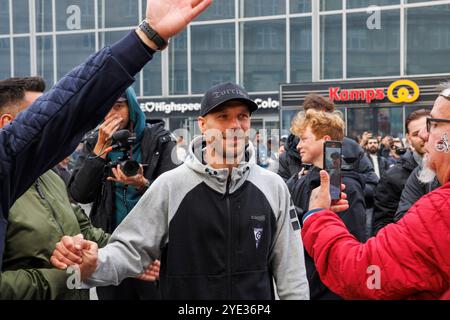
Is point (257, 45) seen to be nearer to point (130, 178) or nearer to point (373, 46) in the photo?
point (373, 46)

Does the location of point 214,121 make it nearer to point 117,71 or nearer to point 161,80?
point 117,71

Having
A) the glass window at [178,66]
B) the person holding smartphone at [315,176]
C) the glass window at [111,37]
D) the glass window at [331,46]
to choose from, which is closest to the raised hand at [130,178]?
the person holding smartphone at [315,176]

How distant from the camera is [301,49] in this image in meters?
25.5

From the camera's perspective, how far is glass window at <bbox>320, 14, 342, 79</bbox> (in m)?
24.8

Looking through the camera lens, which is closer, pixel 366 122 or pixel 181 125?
pixel 366 122

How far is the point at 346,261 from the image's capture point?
2348 mm

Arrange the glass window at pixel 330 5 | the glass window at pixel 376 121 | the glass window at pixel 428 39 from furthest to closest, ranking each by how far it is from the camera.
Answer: the glass window at pixel 330 5 < the glass window at pixel 376 121 < the glass window at pixel 428 39

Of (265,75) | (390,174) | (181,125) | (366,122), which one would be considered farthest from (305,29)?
(390,174)

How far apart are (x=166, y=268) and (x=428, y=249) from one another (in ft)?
4.21

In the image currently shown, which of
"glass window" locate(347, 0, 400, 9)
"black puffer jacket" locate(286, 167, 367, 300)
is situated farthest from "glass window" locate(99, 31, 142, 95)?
"black puffer jacket" locate(286, 167, 367, 300)

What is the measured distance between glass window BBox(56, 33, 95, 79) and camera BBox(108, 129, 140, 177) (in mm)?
25320

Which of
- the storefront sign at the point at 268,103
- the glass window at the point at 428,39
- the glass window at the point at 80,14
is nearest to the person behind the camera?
the glass window at the point at 428,39

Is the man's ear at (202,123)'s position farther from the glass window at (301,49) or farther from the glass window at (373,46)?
the glass window at (301,49)

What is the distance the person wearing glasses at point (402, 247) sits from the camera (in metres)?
2.18
